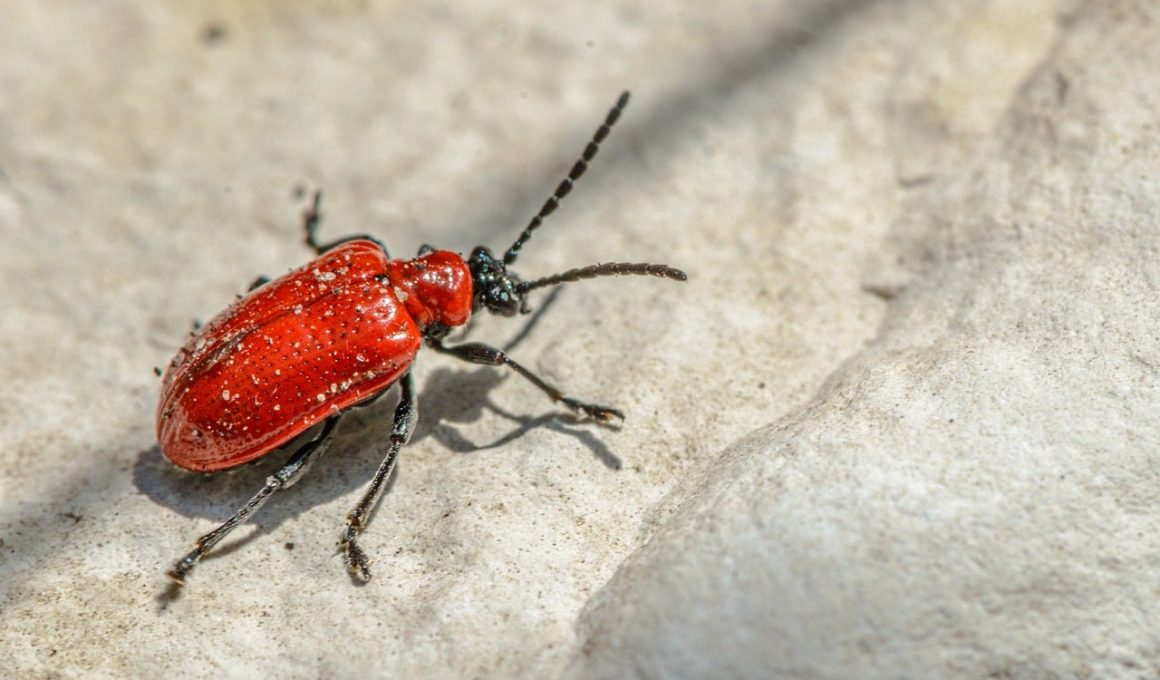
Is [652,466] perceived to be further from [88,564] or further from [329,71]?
[329,71]

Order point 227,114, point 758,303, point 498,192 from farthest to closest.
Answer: point 227,114 → point 498,192 → point 758,303

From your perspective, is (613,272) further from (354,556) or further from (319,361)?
(354,556)

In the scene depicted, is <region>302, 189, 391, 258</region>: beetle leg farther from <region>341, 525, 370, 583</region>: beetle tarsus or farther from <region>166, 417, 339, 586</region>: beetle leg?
<region>341, 525, 370, 583</region>: beetle tarsus

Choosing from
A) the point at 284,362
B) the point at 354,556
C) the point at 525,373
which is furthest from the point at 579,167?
the point at 354,556

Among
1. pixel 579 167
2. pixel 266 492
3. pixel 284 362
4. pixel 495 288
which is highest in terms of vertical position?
pixel 579 167


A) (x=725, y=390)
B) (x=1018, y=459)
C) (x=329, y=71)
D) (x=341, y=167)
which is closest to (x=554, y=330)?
(x=725, y=390)

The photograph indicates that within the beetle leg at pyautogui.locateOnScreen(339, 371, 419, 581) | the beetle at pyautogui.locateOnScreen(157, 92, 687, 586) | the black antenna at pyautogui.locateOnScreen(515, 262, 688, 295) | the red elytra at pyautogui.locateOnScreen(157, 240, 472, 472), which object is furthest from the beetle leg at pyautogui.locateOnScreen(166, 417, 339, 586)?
the black antenna at pyautogui.locateOnScreen(515, 262, 688, 295)

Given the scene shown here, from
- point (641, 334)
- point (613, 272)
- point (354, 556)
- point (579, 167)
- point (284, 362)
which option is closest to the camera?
point (354, 556)
